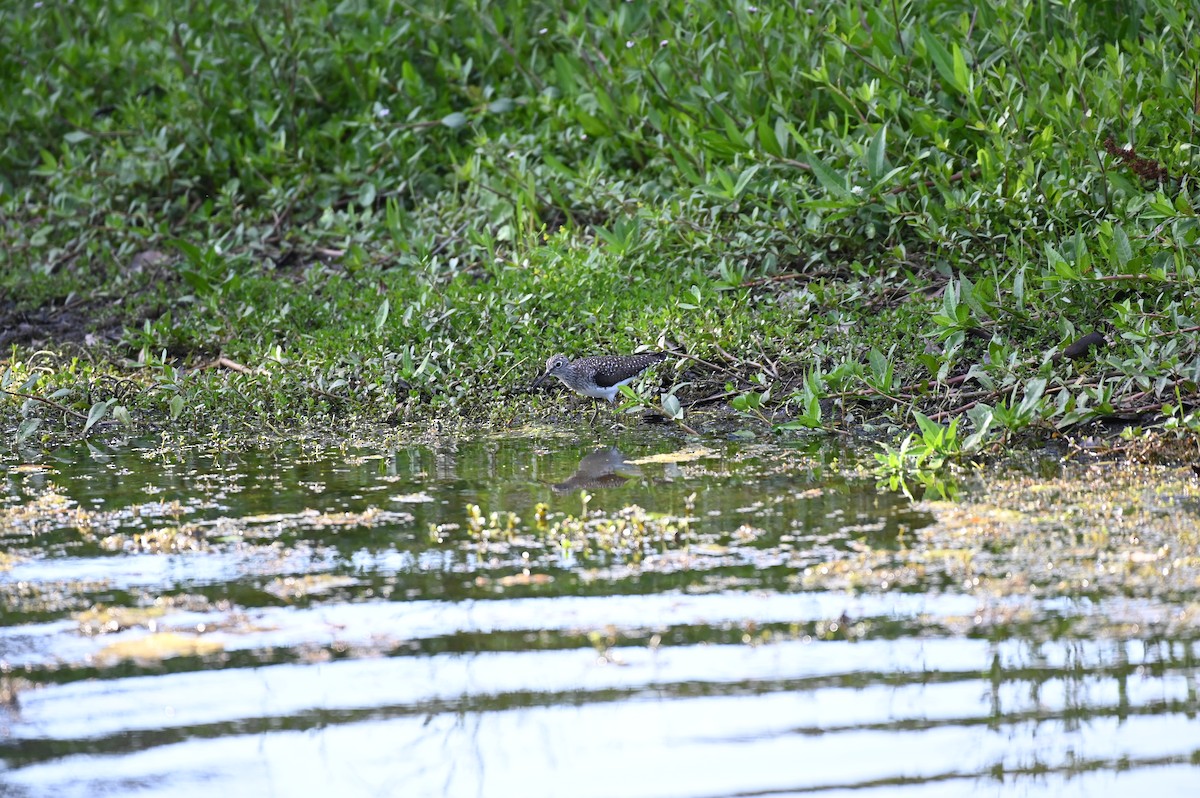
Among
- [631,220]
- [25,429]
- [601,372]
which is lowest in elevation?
[25,429]

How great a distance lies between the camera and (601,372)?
6891 mm

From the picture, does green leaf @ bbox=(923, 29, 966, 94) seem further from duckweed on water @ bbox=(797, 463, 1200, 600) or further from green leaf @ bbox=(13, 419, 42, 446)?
green leaf @ bbox=(13, 419, 42, 446)

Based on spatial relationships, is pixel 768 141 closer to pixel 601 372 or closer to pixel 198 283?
pixel 601 372

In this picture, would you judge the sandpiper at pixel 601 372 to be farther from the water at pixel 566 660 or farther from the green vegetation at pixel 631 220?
the water at pixel 566 660

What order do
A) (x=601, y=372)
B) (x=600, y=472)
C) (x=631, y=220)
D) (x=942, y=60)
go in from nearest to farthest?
(x=600, y=472) → (x=601, y=372) → (x=942, y=60) → (x=631, y=220)

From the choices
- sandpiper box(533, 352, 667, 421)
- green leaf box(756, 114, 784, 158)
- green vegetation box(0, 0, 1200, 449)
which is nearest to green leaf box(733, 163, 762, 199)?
green vegetation box(0, 0, 1200, 449)

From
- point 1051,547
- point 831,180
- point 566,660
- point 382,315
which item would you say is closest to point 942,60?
point 831,180

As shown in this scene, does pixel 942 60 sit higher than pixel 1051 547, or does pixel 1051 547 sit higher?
pixel 942 60

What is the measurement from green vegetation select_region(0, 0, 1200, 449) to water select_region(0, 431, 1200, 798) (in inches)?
64.2

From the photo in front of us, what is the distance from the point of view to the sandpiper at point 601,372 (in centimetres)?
690

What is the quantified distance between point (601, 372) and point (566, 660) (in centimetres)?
333

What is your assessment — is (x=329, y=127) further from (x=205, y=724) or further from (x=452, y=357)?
(x=205, y=724)

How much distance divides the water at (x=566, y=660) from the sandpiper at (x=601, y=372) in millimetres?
1619

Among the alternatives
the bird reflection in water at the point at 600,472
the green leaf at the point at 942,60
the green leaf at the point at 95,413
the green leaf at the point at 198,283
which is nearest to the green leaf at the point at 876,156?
the green leaf at the point at 942,60
